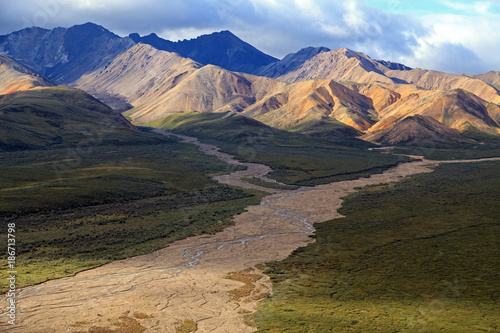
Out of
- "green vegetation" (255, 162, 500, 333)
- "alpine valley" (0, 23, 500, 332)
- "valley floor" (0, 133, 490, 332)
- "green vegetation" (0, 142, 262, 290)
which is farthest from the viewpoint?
"green vegetation" (0, 142, 262, 290)

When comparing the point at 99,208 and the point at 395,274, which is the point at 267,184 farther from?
the point at 395,274

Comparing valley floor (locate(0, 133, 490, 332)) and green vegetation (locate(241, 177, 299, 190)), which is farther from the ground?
green vegetation (locate(241, 177, 299, 190))

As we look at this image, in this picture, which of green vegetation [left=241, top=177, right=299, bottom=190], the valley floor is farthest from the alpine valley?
green vegetation [left=241, top=177, right=299, bottom=190]

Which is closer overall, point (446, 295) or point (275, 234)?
point (446, 295)

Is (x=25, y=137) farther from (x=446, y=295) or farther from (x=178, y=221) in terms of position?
(x=446, y=295)

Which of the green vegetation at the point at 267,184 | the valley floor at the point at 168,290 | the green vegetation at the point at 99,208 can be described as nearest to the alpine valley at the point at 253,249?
the valley floor at the point at 168,290

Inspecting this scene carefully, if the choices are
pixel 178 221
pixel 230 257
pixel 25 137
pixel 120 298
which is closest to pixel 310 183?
pixel 178 221

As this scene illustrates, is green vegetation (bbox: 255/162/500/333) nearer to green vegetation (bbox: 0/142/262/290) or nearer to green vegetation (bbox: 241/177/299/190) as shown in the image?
green vegetation (bbox: 0/142/262/290)
